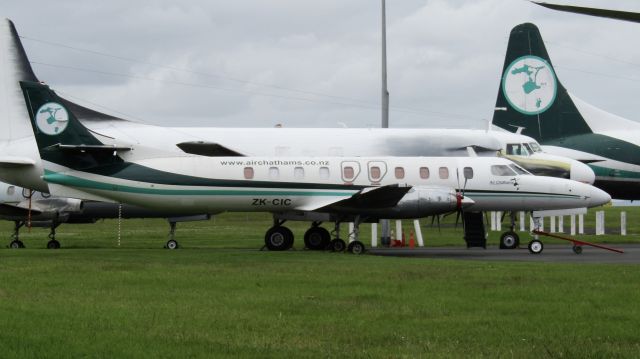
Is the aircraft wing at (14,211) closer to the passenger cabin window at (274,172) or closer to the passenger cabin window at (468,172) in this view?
the passenger cabin window at (274,172)

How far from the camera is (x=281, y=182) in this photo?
29.5 metres

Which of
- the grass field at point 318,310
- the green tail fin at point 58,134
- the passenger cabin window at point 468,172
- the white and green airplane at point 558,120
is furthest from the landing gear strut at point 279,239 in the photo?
the white and green airplane at point 558,120

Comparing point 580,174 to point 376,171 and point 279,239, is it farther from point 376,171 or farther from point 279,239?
point 279,239

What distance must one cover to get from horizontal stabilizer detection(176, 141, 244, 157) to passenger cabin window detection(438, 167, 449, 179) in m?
7.70

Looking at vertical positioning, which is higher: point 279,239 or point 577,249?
point 279,239

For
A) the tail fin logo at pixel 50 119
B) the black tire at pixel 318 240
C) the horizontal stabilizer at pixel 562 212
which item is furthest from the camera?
the black tire at pixel 318 240

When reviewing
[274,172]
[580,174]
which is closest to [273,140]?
[274,172]

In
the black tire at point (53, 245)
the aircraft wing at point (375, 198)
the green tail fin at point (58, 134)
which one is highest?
the green tail fin at point (58, 134)

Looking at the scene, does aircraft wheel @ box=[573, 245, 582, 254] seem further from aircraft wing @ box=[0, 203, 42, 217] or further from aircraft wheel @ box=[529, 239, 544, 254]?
aircraft wing @ box=[0, 203, 42, 217]

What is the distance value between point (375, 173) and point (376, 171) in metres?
0.09

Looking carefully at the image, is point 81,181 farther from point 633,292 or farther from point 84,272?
point 633,292

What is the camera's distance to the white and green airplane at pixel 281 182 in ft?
92.6

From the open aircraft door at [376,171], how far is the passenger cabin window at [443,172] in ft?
5.73

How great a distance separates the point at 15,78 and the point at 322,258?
575 inches
